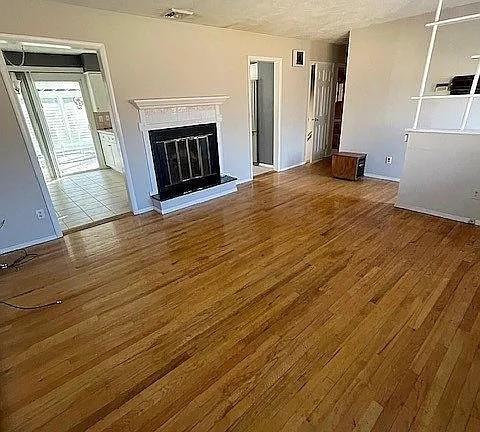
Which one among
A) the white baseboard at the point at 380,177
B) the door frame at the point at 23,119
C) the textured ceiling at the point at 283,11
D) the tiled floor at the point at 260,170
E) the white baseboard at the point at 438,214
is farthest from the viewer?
the tiled floor at the point at 260,170

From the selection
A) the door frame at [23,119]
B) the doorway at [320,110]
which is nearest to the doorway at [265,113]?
the doorway at [320,110]

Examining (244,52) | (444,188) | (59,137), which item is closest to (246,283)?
(444,188)

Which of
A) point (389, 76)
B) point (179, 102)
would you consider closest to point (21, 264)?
point (179, 102)

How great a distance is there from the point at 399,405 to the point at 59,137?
6.75 meters

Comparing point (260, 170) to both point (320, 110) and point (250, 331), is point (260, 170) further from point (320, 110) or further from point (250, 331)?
point (250, 331)

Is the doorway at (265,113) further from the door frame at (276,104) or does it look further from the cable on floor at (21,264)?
the cable on floor at (21,264)

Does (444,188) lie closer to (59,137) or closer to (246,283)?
(246,283)

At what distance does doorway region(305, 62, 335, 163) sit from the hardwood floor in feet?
11.2

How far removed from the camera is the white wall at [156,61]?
274 centimetres

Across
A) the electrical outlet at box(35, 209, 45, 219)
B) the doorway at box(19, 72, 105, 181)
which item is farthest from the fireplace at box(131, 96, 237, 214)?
the doorway at box(19, 72, 105, 181)

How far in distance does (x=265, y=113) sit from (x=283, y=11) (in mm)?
2420

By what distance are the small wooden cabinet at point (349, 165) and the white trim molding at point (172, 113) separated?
87.5 inches

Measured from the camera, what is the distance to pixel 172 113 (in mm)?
3840

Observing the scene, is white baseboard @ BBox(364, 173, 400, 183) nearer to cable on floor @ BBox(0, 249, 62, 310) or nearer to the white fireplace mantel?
the white fireplace mantel
